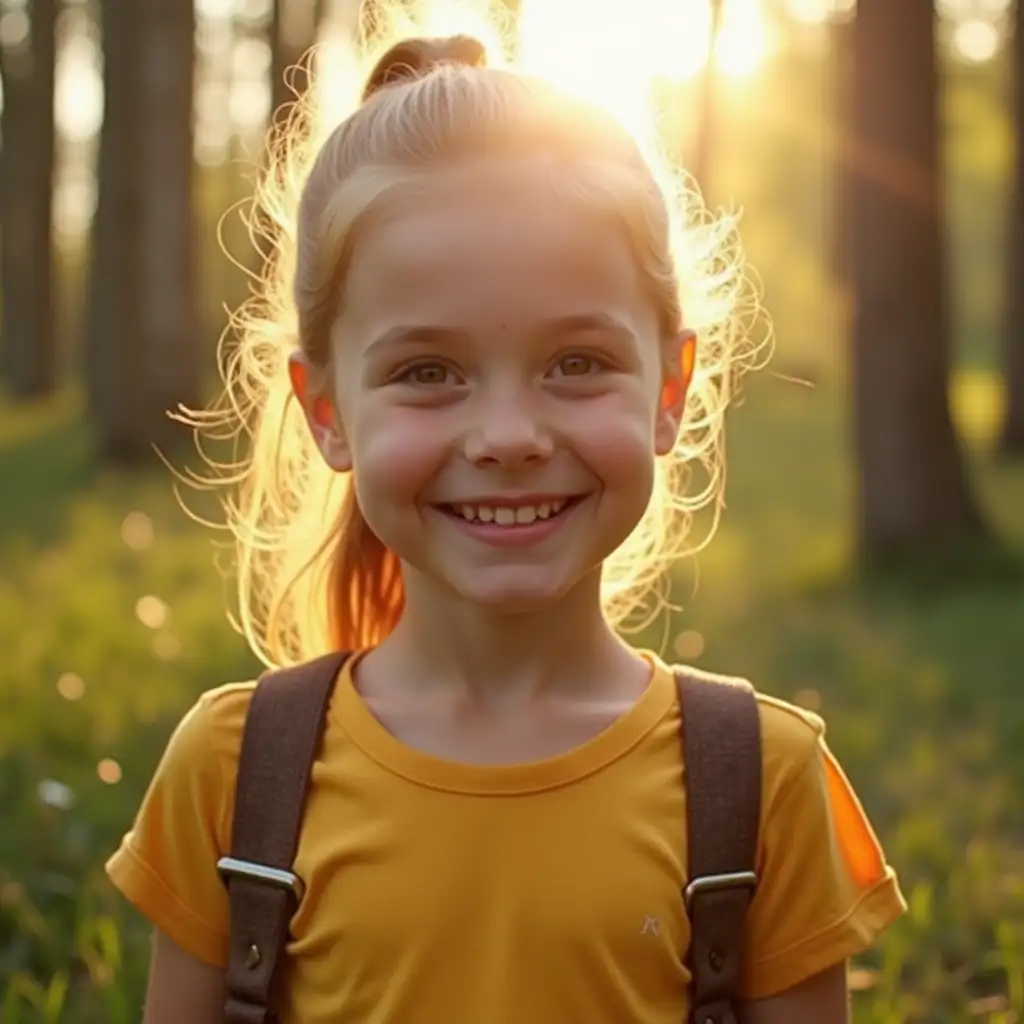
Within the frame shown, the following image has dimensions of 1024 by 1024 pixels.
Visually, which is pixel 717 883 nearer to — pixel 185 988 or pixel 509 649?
pixel 509 649

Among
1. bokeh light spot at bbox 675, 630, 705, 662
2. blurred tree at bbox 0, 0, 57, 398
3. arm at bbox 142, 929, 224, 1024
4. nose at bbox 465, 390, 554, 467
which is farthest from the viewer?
blurred tree at bbox 0, 0, 57, 398

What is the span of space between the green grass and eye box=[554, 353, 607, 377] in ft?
5.32

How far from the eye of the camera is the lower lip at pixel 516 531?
1.92 metres

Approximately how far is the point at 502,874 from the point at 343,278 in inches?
26.6

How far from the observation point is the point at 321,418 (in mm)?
2172

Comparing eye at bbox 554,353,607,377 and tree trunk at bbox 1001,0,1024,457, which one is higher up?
eye at bbox 554,353,607,377

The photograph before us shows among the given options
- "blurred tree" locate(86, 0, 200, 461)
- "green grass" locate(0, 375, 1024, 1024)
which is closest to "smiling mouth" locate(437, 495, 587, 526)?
"green grass" locate(0, 375, 1024, 1024)

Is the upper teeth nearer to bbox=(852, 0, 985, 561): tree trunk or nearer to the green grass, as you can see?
the green grass

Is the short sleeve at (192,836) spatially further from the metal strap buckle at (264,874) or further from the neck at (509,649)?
the neck at (509,649)

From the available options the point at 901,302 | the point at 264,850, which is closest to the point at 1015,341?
the point at 901,302

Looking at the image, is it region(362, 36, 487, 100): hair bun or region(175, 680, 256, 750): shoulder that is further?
region(362, 36, 487, 100): hair bun

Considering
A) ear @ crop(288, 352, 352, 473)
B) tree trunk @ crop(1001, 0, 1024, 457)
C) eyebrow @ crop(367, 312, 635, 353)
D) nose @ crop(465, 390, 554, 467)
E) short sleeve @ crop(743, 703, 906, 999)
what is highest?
eyebrow @ crop(367, 312, 635, 353)

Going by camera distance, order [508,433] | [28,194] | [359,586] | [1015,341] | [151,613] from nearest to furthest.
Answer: [508,433] → [359,586] → [151,613] → [1015,341] → [28,194]

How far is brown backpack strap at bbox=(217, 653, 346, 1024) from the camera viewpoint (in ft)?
6.57
